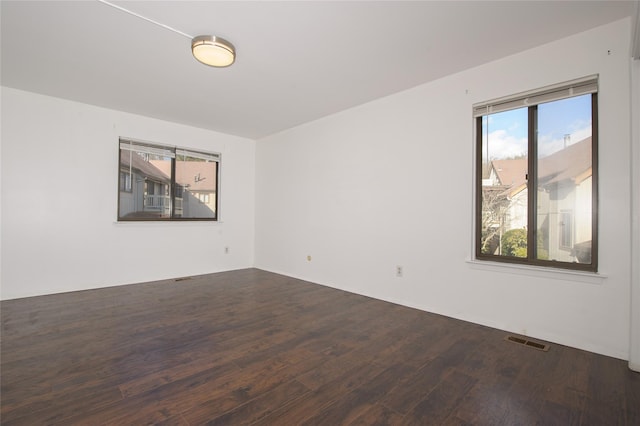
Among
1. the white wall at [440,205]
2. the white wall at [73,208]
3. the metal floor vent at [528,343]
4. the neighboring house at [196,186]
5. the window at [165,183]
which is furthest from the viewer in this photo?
the neighboring house at [196,186]

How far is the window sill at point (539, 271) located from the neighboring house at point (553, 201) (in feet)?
0.58

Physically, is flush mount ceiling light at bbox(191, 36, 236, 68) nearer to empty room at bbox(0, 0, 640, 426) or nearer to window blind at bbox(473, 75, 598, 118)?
empty room at bbox(0, 0, 640, 426)

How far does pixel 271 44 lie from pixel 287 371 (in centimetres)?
284

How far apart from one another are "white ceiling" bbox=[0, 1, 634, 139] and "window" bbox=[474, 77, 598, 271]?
588mm

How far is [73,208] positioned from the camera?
4.26 metres

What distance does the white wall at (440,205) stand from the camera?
244 cm

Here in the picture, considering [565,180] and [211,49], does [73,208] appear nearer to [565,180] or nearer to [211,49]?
[211,49]

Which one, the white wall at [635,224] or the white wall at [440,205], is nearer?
the white wall at [635,224]

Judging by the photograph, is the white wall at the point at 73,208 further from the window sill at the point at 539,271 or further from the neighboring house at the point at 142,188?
the window sill at the point at 539,271

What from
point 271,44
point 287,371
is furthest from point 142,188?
point 287,371

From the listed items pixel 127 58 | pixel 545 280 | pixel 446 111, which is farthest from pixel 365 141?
pixel 127 58

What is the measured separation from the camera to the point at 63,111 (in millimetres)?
4199

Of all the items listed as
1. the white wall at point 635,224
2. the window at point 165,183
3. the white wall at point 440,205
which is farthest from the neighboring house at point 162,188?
the white wall at point 635,224

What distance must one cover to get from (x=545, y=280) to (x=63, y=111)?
6.28m
